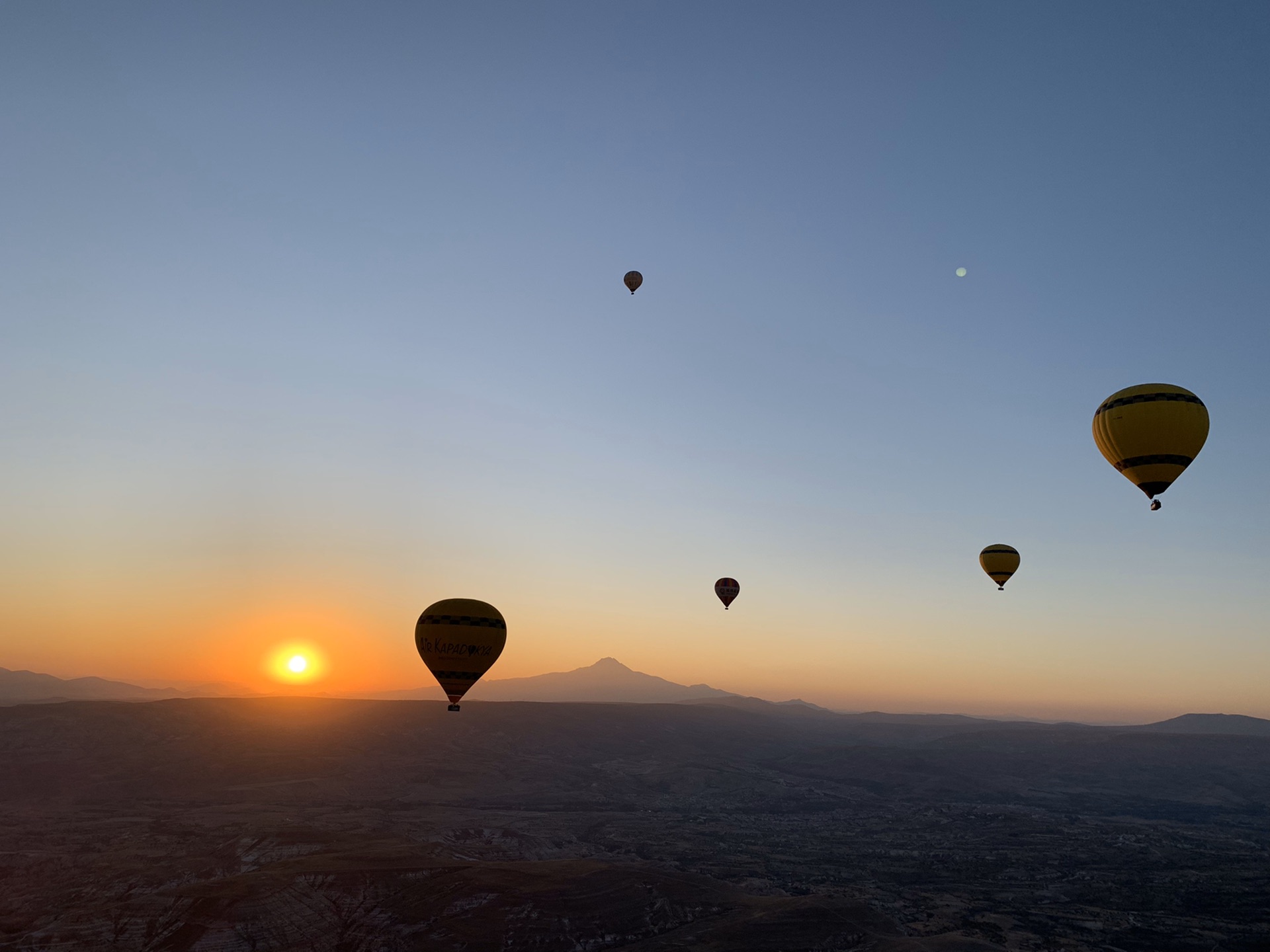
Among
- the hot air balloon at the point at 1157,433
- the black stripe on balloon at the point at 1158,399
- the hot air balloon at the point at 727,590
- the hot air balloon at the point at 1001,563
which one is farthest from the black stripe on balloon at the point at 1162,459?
the hot air balloon at the point at 727,590

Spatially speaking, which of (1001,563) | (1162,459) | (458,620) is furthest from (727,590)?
(1162,459)

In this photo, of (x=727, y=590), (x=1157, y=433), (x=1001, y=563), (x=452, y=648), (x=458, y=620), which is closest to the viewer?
(x=1157, y=433)

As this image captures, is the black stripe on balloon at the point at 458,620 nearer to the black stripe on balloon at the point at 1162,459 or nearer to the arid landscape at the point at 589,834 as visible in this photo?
the arid landscape at the point at 589,834

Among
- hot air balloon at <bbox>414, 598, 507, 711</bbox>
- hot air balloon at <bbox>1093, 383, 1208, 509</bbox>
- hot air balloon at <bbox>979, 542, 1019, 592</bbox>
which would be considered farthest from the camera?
hot air balloon at <bbox>979, 542, 1019, 592</bbox>

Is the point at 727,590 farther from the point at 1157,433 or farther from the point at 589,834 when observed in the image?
the point at 1157,433

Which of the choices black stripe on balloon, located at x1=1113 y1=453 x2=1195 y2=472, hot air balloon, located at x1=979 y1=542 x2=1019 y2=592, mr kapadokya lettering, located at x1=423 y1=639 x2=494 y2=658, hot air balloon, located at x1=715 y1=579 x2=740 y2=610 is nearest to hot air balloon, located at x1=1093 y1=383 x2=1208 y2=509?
black stripe on balloon, located at x1=1113 y1=453 x2=1195 y2=472

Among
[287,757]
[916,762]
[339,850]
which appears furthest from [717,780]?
[339,850]

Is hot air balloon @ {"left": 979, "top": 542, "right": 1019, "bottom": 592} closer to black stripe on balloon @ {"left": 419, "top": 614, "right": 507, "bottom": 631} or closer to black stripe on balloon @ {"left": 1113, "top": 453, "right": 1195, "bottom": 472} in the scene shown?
black stripe on balloon @ {"left": 1113, "top": 453, "right": 1195, "bottom": 472}
